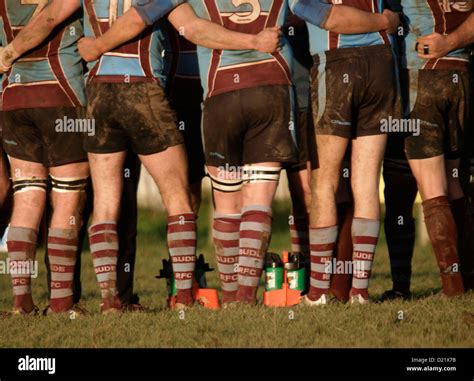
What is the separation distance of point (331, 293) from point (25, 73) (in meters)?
3.22

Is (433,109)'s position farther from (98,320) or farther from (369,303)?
(98,320)

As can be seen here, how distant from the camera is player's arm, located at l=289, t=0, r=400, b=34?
35.8ft

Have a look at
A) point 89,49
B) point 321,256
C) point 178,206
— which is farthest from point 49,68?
point 321,256

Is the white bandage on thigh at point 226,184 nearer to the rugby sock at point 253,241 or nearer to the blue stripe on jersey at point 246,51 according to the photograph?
the rugby sock at point 253,241

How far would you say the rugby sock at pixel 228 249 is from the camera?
37.7 ft

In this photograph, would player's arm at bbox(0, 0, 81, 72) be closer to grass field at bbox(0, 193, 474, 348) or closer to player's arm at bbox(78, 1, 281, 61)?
player's arm at bbox(78, 1, 281, 61)

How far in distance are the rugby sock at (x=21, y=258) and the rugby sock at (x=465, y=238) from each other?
145 inches

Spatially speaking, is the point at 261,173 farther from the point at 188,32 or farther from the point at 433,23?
the point at 433,23

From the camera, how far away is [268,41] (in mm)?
10891

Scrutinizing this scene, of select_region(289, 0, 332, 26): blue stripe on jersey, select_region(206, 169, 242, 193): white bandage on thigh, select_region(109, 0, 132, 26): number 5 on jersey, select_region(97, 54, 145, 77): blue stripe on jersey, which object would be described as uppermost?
select_region(289, 0, 332, 26): blue stripe on jersey

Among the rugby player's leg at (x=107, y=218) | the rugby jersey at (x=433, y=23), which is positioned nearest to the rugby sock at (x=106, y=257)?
the rugby player's leg at (x=107, y=218)

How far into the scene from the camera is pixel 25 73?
11.7 m

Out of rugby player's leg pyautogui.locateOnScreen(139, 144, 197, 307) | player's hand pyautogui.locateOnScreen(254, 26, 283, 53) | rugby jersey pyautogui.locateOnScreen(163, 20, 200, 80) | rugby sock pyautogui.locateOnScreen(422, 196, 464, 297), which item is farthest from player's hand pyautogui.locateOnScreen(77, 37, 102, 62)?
rugby sock pyautogui.locateOnScreen(422, 196, 464, 297)

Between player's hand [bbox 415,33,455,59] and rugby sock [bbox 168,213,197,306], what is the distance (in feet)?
7.79
